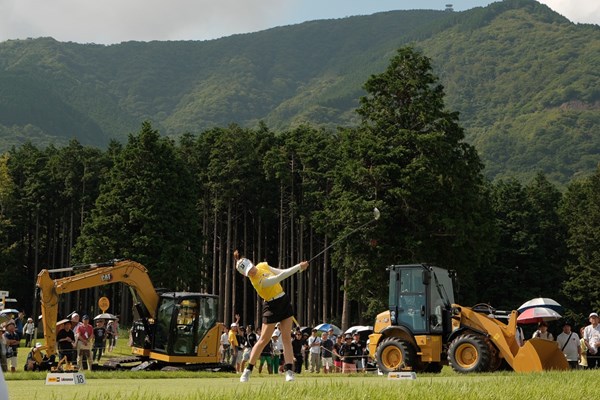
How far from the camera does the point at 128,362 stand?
1297 inches

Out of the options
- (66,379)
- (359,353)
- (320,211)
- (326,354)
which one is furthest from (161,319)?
(320,211)

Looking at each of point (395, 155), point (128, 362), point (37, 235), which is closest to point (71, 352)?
point (128, 362)

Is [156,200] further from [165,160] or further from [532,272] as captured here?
[532,272]

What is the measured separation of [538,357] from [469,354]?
2318 mm

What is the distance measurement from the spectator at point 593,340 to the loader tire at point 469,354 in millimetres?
5277

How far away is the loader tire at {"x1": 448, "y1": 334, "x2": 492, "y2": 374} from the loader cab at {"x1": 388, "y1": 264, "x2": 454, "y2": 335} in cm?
131

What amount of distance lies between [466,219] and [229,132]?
41984 mm

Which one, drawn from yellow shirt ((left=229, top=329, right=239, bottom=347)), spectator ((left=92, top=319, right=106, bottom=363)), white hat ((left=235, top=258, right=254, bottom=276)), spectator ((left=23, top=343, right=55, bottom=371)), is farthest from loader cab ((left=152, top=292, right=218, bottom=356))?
white hat ((left=235, top=258, right=254, bottom=276))

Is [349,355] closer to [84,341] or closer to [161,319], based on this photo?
[161,319]

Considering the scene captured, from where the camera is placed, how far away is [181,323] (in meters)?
33.2

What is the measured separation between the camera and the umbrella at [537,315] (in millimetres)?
34531

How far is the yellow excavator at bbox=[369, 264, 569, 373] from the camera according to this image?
2561 centimetres

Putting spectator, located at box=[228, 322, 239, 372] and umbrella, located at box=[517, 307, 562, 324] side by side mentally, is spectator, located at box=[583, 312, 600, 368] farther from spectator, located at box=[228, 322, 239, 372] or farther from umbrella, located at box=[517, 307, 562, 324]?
spectator, located at box=[228, 322, 239, 372]

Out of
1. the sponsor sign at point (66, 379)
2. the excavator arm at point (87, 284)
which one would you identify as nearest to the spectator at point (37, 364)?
the excavator arm at point (87, 284)
